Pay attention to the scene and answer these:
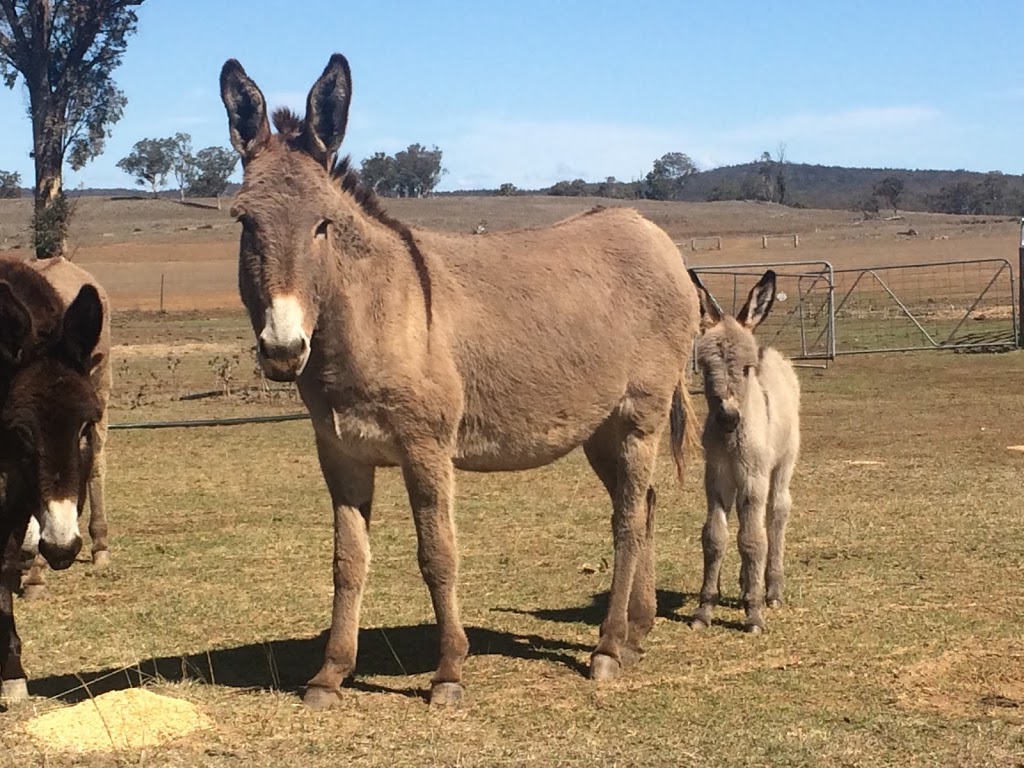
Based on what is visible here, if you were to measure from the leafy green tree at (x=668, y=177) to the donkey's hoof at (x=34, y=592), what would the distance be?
102717mm

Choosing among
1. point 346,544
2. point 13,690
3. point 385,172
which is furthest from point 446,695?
point 385,172

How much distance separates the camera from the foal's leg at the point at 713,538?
7.98 m

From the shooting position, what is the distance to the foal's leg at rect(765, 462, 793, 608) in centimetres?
834

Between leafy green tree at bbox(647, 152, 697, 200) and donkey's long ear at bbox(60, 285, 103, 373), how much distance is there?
10500 centimetres

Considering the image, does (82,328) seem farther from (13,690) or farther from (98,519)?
(98,519)

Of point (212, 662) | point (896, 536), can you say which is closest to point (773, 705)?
point (212, 662)

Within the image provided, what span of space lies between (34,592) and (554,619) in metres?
3.65

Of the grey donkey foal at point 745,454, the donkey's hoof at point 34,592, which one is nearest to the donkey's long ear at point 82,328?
the donkey's hoof at point 34,592

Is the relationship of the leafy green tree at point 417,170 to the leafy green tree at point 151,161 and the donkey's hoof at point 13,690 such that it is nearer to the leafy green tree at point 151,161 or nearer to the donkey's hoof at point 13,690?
the leafy green tree at point 151,161

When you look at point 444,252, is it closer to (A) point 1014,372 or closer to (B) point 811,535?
(B) point 811,535

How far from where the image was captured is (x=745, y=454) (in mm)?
8133

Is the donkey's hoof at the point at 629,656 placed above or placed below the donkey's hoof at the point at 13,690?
below

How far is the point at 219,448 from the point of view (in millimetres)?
15961

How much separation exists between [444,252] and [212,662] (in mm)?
2633
